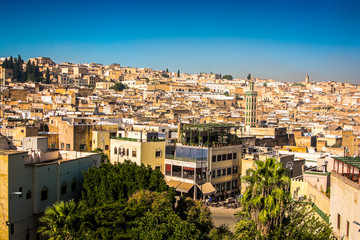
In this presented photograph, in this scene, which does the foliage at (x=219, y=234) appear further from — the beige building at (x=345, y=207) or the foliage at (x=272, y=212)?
the beige building at (x=345, y=207)

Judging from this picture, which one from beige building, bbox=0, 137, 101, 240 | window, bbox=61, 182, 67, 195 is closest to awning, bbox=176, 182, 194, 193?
beige building, bbox=0, 137, 101, 240

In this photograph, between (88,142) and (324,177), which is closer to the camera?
(324,177)

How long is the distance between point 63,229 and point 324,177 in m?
8.38

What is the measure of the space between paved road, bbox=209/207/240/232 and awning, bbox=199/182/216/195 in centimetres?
98

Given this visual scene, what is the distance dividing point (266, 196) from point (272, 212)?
0.45 m

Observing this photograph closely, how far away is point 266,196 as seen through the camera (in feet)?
32.7

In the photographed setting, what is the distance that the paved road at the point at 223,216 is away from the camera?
16.0 metres

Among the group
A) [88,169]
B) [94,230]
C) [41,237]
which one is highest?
[88,169]

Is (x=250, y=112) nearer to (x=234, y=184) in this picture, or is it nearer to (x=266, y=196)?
(x=234, y=184)

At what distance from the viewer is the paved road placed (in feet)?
52.4

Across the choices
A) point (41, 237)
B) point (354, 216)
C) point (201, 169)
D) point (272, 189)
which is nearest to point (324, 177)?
point (272, 189)

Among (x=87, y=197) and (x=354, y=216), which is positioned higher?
(x=354, y=216)

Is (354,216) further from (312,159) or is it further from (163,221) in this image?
(312,159)

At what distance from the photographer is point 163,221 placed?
11.1m
